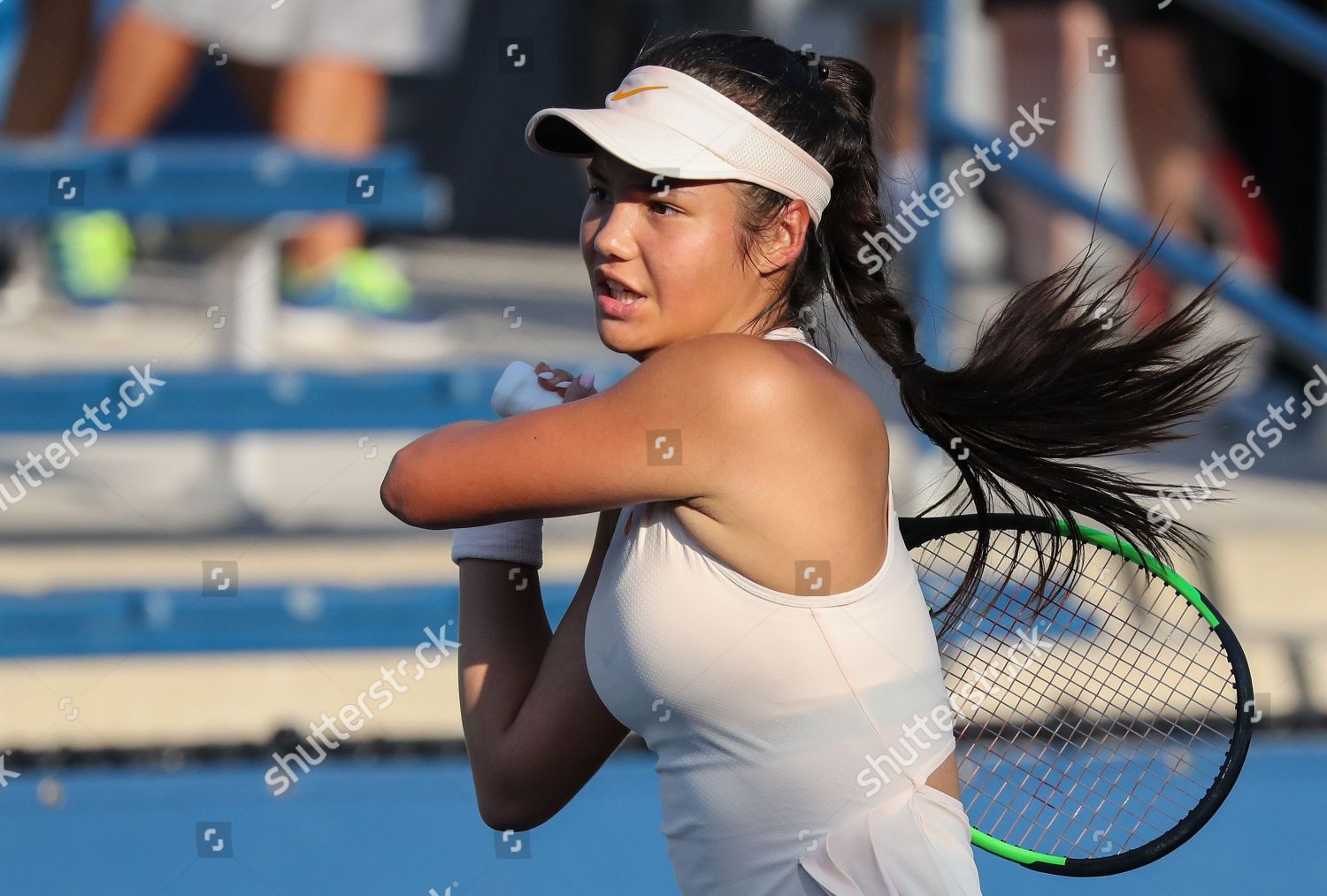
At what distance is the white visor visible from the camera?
1.26 metres

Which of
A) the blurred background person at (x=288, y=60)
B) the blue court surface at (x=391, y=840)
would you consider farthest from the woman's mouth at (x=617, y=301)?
the blurred background person at (x=288, y=60)

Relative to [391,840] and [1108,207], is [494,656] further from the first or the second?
[1108,207]

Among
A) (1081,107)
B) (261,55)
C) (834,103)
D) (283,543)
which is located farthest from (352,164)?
(1081,107)

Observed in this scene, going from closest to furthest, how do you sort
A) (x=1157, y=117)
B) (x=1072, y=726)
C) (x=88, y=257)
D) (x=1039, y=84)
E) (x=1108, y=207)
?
(x=1072, y=726) < (x=1108, y=207) < (x=1039, y=84) < (x=1157, y=117) < (x=88, y=257)

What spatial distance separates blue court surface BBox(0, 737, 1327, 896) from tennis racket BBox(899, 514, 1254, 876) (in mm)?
92

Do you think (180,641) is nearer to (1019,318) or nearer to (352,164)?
(352,164)

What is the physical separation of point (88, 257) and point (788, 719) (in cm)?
373

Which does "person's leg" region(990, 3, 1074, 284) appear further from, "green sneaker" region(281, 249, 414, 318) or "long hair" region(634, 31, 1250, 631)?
"long hair" region(634, 31, 1250, 631)

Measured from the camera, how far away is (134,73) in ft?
11.3

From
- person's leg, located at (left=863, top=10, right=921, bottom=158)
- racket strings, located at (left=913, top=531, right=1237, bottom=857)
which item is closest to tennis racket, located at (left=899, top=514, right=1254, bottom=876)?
racket strings, located at (left=913, top=531, right=1237, bottom=857)

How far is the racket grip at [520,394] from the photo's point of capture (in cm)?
137

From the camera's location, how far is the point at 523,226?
7.33 m

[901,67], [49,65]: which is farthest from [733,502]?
[901,67]

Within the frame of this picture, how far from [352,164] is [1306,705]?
1.74m
